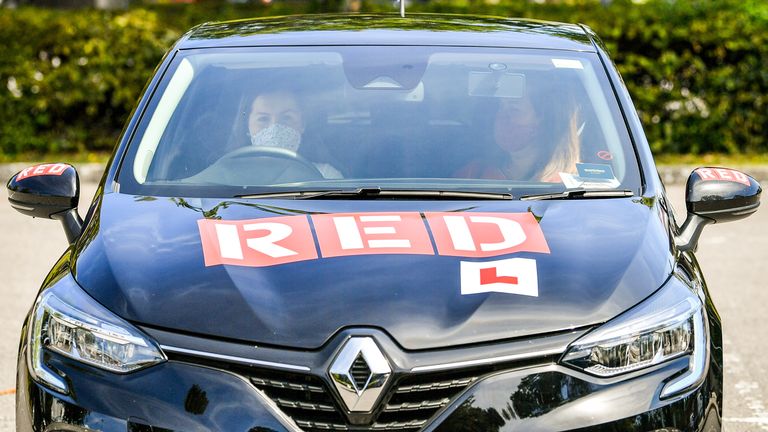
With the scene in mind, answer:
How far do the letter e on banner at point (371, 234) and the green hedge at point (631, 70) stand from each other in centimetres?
982

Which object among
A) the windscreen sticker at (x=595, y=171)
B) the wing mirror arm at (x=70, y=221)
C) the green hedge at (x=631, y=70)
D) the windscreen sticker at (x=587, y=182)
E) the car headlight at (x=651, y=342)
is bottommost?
the green hedge at (x=631, y=70)

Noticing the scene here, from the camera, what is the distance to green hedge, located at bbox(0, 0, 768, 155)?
1265 centimetres

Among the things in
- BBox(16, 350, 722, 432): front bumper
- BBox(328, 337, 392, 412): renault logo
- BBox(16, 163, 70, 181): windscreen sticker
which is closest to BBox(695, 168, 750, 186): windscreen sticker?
BBox(16, 350, 722, 432): front bumper

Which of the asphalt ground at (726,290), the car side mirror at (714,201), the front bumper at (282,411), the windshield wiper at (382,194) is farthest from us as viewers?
the asphalt ground at (726,290)

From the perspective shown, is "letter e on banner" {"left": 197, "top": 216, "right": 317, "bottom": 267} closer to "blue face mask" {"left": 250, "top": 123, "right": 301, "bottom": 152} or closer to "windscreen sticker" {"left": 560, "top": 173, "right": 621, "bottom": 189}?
"blue face mask" {"left": 250, "top": 123, "right": 301, "bottom": 152}

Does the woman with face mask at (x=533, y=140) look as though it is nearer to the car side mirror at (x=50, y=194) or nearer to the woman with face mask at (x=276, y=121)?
the woman with face mask at (x=276, y=121)

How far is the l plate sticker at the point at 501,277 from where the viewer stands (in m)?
2.93

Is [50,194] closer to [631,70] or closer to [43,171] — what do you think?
[43,171]

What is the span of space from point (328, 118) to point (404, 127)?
260 millimetres

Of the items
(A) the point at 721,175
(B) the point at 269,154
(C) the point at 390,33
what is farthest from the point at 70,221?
(A) the point at 721,175

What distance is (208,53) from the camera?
13.8 feet

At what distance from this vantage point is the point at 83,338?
2.90 meters

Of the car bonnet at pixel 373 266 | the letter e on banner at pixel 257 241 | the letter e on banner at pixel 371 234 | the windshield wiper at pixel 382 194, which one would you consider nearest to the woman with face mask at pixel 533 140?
the windshield wiper at pixel 382 194

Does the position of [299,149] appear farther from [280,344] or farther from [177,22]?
[177,22]
